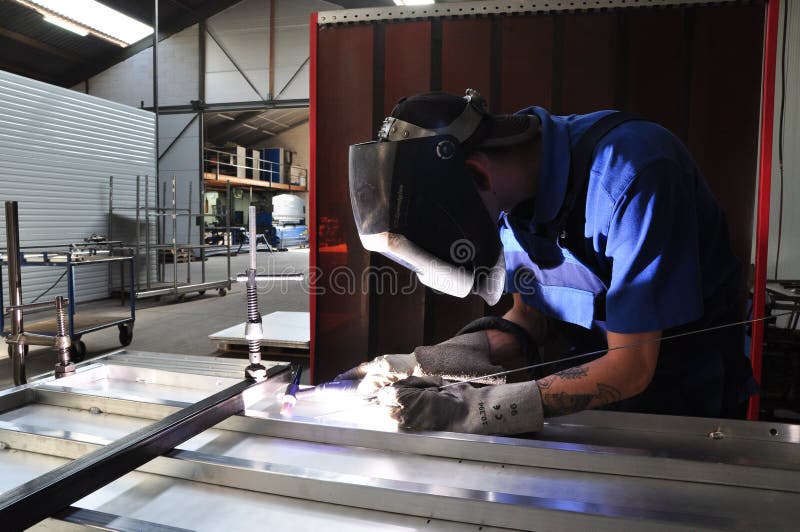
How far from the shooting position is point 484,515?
0.79 meters

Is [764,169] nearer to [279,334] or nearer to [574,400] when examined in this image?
[574,400]

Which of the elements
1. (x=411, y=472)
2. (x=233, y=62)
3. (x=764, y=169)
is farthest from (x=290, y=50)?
(x=411, y=472)

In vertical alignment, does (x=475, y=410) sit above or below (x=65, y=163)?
below

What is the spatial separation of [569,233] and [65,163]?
22.3 feet

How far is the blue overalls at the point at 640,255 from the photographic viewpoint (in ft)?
3.15

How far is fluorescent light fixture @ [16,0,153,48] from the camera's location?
7633 millimetres

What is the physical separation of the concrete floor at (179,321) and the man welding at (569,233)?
2125 mm

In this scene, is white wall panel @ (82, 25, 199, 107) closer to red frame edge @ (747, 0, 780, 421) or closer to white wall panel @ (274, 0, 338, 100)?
white wall panel @ (274, 0, 338, 100)

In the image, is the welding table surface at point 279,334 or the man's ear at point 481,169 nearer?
the man's ear at point 481,169

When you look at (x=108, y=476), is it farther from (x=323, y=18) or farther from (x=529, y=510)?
(x=323, y=18)

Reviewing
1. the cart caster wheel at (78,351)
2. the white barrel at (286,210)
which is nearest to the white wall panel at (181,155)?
the white barrel at (286,210)

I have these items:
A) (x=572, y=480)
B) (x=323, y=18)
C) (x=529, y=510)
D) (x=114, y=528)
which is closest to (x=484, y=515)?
(x=529, y=510)

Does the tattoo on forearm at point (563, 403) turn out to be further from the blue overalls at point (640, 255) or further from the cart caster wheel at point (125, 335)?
the cart caster wheel at point (125, 335)

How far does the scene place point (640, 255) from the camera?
96 centimetres
